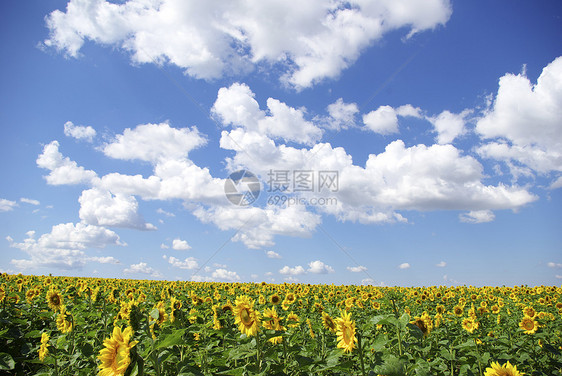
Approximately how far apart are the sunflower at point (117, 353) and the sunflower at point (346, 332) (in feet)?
6.33

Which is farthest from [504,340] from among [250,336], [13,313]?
[13,313]

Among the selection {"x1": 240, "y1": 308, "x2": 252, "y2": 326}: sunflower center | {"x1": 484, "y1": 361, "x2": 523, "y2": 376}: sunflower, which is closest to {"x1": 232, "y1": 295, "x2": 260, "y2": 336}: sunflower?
{"x1": 240, "y1": 308, "x2": 252, "y2": 326}: sunflower center

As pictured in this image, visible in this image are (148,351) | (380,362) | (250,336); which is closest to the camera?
(380,362)

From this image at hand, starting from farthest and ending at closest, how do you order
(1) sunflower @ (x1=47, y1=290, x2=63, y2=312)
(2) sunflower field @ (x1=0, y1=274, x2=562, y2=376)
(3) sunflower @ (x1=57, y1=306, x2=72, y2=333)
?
(1) sunflower @ (x1=47, y1=290, x2=63, y2=312), (3) sunflower @ (x1=57, y1=306, x2=72, y2=333), (2) sunflower field @ (x1=0, y1=274, x2=562, y2=376)

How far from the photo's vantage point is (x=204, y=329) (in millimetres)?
4938

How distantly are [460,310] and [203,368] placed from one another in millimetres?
7326

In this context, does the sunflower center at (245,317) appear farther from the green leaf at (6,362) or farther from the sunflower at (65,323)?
the green leaf at (6,362)

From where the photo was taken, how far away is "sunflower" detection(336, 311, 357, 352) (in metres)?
3.21

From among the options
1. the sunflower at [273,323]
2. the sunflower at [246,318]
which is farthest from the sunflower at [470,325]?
the sunflower at [246,318]

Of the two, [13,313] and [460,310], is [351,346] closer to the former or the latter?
[460,310]

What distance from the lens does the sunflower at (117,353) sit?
84.2 inches

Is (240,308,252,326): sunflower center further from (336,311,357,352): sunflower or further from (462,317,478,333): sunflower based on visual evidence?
(462,317,478,333): sunflower

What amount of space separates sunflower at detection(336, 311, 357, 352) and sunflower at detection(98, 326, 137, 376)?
1.93 metres

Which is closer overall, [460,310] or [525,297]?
[460,310]
